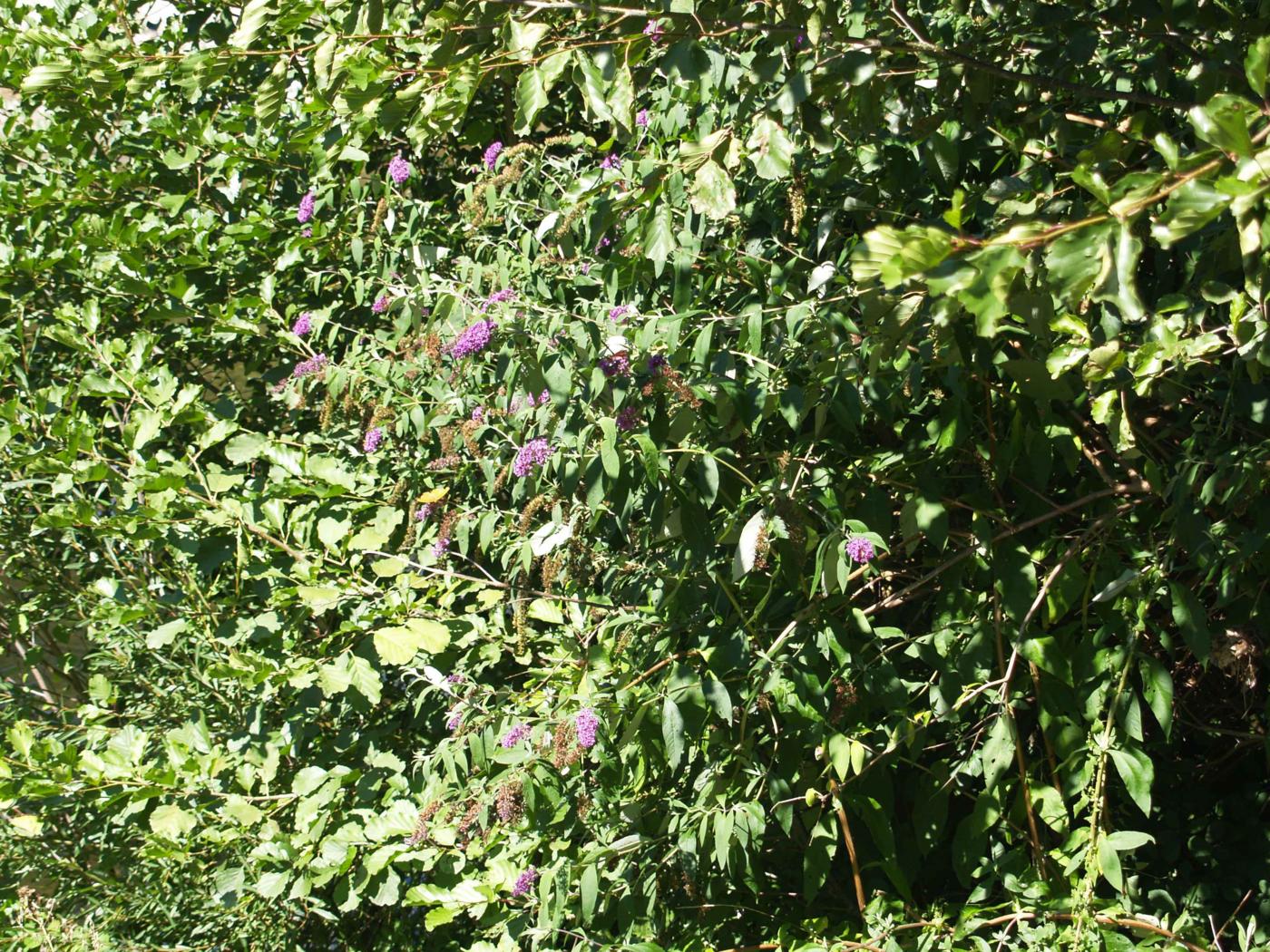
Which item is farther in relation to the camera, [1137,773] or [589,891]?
[589,891]

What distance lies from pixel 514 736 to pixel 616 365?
768mm

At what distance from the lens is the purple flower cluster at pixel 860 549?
78.3 inches

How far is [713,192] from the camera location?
1.82m

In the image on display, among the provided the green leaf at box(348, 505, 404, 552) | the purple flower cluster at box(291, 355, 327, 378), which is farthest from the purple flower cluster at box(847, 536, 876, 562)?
the purple flower cluster at box(291, 355, 327, 378)

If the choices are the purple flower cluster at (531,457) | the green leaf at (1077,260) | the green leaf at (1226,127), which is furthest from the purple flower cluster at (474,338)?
the green leaf at (1226,127)

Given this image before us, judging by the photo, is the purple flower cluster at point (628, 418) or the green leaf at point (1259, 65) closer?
the green leaf at point (1259, 65)

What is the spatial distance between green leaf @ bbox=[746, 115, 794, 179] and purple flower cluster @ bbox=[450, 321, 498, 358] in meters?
0.64

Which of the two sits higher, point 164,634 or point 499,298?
point 499,298

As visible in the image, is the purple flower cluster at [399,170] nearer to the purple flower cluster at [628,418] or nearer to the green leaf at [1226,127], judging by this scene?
the purple flower cluster at [628,418]

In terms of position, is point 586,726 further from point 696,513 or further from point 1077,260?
point 1077,260

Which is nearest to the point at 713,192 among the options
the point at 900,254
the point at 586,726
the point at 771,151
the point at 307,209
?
the point at 771,151

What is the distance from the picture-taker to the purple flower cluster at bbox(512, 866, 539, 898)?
8.18 ft

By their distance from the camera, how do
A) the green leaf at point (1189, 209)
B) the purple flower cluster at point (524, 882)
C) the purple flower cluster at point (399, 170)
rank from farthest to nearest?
the purple flower cluster at point (399, 170) < the purple flower cluster at point (524, 882) < the green leaf at point (1189, 209)

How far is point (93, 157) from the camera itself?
3807 mm
